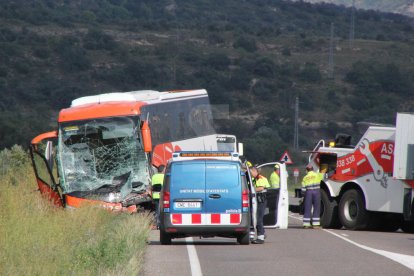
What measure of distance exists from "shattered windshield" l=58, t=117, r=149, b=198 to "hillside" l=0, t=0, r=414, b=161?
129 ft

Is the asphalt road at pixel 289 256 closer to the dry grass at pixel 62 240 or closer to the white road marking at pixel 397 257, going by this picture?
the white road marking at pixel 397 257

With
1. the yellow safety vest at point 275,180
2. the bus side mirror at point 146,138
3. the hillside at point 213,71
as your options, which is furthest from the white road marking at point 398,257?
the hillside at point 213,71

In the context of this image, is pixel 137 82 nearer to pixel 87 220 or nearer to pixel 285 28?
pixel 285 28

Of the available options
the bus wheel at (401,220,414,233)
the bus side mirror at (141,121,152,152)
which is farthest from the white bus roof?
the bus wheel at (401,220,414,233)

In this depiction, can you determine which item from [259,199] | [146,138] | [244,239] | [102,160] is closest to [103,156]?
[102,160]

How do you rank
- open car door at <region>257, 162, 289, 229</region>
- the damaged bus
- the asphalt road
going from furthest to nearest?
the damaged bus → open car door at <region>257, 162, 289, 229</region> → the asphalt road

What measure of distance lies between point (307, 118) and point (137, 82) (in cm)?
1451

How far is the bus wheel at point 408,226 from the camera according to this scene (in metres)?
29.4

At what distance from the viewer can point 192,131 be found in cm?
3600

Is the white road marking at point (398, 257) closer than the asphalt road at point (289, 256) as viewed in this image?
No

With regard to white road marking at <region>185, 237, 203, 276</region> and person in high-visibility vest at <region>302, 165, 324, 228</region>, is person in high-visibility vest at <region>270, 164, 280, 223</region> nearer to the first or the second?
person in high-visibility vest at <region>302, 165, 324, 228</region>

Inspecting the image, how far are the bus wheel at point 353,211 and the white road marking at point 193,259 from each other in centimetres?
590

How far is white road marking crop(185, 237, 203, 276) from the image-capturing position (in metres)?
16.8

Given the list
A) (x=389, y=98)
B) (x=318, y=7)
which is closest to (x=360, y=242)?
(x=389, y=98)
